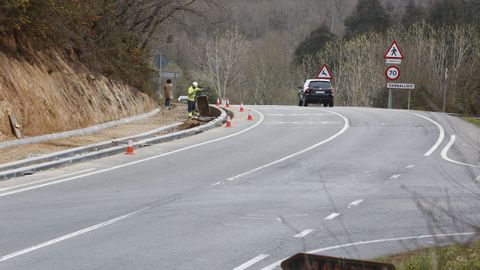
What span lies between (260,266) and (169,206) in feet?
14.1

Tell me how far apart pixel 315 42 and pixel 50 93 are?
62.9m

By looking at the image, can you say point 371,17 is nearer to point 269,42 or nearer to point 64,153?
point 269,42

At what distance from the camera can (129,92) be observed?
1228 inches

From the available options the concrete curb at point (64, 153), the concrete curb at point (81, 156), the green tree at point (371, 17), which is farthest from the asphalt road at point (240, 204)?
the green tree at point (371, 17)

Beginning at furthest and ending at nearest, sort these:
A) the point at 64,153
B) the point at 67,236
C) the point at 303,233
Answer: 1. the point at 64,153
2. the point at 303,233
3. the point at 67,236

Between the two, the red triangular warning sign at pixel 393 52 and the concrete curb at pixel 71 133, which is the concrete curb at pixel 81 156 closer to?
the concrete curb at pixel 71 133

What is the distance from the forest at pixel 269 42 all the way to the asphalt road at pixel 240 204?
1767mm

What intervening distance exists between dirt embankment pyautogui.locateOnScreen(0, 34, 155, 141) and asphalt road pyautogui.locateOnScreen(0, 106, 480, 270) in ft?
10.3

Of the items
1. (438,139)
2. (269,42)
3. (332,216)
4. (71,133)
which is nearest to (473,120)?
(438,139)

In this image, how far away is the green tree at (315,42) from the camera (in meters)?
83.2

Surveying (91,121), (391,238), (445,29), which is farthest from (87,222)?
(445,29)

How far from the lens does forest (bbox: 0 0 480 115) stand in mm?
27625

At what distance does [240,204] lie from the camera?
42.5ft

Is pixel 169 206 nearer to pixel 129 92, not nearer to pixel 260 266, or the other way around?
pixel 260 266
